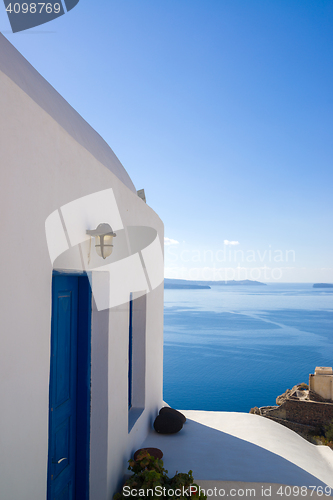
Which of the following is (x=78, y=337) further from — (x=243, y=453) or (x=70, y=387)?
(x=243, y=453)

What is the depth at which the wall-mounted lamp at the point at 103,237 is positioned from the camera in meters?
3.00

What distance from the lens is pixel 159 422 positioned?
502cm

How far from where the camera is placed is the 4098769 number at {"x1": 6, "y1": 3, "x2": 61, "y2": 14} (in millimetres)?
3037

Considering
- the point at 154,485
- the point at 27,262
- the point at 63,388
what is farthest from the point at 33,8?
the point at 154,485

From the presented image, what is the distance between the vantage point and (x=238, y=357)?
68.3 m

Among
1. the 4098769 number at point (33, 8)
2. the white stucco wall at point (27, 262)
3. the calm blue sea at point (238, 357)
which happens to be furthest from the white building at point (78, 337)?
the calm blue sea at point (238, 357)

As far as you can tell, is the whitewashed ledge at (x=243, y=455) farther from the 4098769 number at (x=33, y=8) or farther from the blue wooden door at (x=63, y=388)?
the 4098769 number at (x=33, y=8)

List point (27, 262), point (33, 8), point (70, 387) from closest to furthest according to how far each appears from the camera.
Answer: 1. point (27, 262)
2. point (70, 387)
3. point (33, 8)

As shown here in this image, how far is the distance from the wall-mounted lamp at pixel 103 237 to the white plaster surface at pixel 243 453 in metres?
2.61

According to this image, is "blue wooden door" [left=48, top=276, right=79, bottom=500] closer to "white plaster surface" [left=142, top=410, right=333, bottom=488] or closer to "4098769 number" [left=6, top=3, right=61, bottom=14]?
"white plaster surface" [left=142, top=410, right=333, bottom=488]

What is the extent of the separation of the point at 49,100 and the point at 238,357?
70916mm

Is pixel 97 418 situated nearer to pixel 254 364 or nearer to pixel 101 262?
pixel 101 262

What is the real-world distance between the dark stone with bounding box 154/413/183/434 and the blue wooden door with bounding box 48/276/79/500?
206 centimetres

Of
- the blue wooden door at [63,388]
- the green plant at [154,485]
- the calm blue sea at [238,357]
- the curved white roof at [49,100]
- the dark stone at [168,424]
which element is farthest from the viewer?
the calm blue sea at [238,357]
